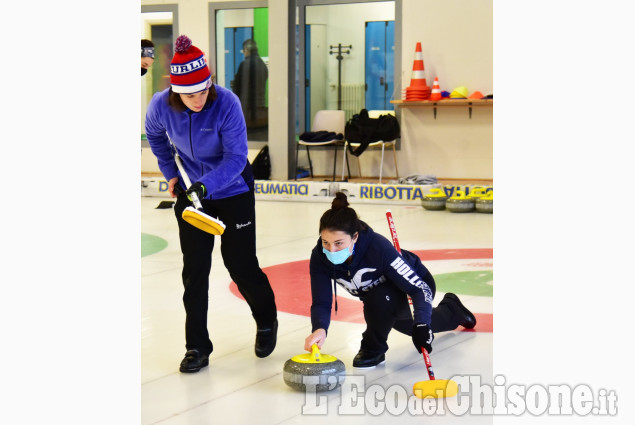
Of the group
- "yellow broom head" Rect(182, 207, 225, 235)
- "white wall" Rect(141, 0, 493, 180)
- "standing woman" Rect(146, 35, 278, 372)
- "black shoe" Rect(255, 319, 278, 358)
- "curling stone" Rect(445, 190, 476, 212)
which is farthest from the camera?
"white wall" Rect(141, 0, 493, 180)

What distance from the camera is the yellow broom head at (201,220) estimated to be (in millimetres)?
2947

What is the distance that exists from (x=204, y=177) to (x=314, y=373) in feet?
2.82

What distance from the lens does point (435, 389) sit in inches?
118

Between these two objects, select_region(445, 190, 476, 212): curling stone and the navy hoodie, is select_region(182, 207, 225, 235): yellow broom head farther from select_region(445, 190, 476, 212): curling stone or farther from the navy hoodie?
select_region(445, 190, 476, 212): curling stone

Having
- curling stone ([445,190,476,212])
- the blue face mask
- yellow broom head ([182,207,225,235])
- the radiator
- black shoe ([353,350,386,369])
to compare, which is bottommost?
black shoe ([353,350,386,369])

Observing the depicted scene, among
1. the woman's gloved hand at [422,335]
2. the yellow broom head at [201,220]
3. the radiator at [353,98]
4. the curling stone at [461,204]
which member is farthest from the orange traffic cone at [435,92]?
the yellow broom head at [201,220]

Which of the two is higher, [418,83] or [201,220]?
[418,83]

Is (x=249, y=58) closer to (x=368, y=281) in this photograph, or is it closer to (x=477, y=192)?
(x=477, y=192)

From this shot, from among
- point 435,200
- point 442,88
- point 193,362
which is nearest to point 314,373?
point 193,362

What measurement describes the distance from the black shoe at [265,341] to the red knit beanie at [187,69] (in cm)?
113

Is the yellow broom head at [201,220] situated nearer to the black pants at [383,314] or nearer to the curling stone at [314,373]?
the curling stone at [314,373]

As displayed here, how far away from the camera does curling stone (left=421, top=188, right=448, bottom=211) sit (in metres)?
9.22

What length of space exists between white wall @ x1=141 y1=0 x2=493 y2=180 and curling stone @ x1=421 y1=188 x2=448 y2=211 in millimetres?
1718

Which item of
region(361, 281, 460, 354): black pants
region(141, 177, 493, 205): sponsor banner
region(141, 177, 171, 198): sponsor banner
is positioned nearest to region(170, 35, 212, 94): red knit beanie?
region(361, 281, 460, 354): black pants
